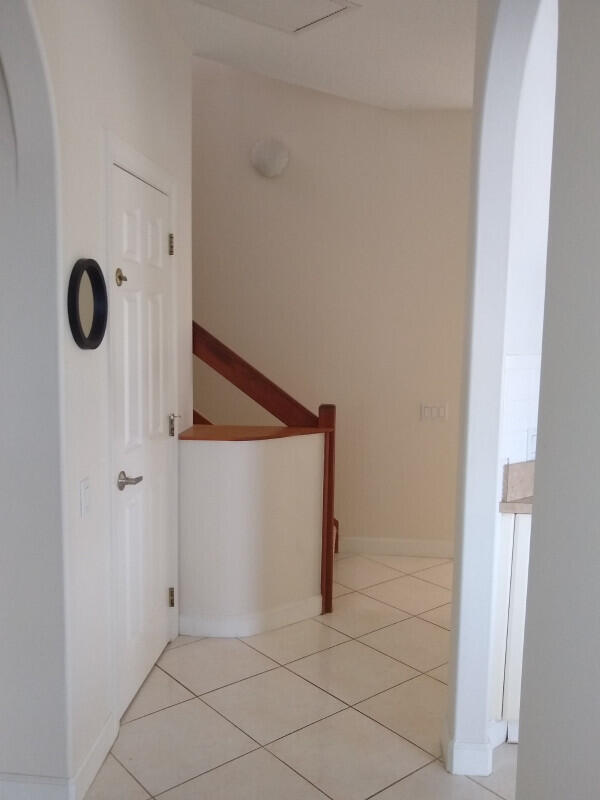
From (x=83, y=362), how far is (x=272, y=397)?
4.72 feet

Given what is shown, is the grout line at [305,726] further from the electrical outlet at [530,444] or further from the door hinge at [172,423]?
the door hinge at [172,423]

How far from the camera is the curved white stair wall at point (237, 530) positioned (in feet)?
10.6

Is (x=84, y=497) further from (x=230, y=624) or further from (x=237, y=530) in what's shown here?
(x=230, y=624)

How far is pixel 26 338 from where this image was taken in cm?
199

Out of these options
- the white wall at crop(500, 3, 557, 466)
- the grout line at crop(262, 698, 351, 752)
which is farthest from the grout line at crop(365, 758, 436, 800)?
the white wall at crop(500, 3, 557, 466)

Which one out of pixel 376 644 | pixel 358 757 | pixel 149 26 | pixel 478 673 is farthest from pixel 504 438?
pixel 149 26

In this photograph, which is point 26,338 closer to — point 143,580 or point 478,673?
point 143,580

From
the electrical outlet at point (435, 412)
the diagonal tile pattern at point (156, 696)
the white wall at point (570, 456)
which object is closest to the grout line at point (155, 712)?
the diagonal tile pattern at point (156, 696)

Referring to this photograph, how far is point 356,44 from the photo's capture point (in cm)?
316

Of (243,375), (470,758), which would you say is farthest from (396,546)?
(470,758)

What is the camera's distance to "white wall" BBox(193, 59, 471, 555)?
14.2 ft

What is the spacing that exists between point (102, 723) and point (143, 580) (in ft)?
1.97

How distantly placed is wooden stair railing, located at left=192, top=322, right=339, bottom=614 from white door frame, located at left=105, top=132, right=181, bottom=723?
299mm

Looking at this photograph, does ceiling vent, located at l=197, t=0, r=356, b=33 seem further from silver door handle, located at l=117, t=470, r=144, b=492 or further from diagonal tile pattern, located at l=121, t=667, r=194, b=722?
diagonal tile pattern, located at l=121, t=667, r=194, b=722
